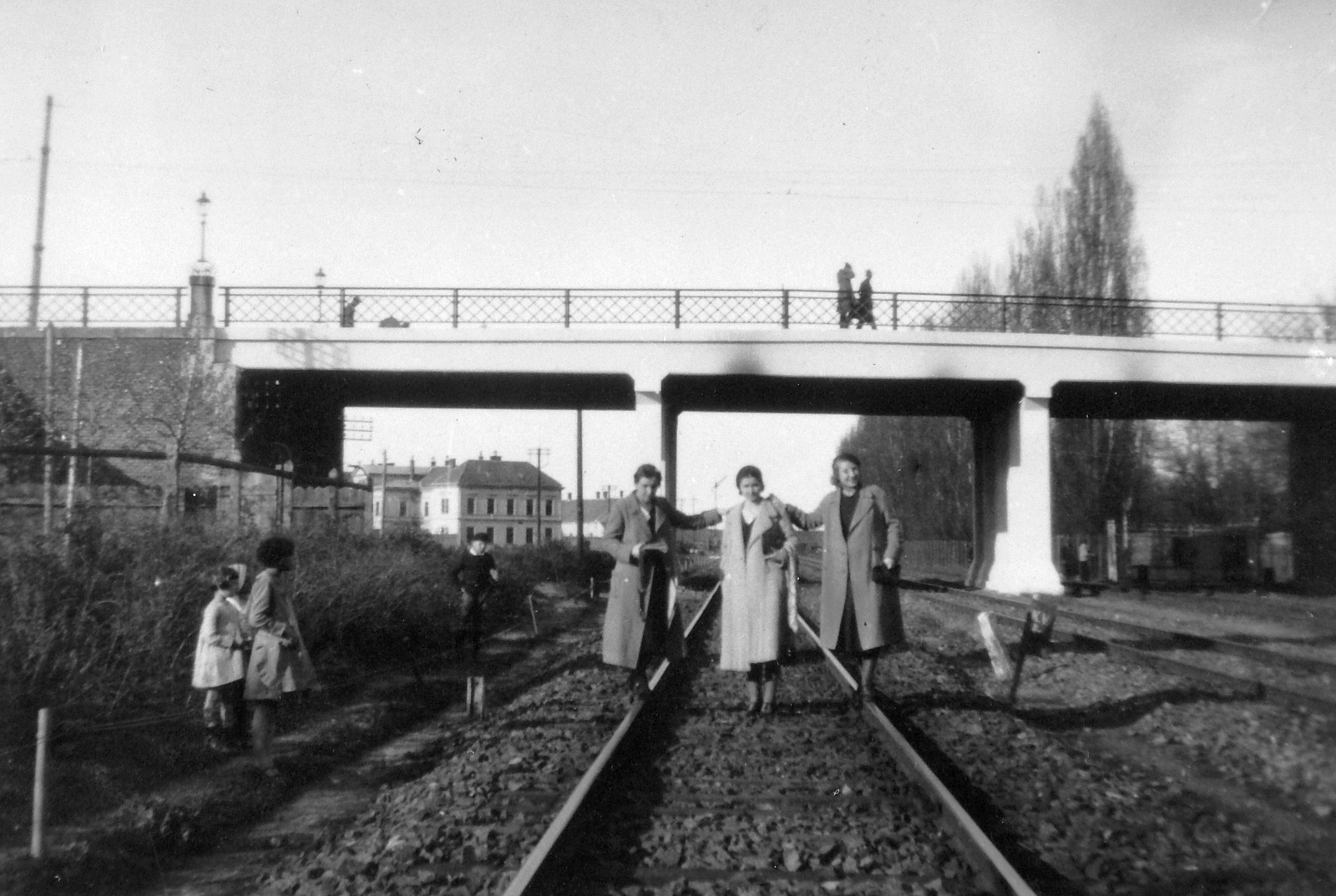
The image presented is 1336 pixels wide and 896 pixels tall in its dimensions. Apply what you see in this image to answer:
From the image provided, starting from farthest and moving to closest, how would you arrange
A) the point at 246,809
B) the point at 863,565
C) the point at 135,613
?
1. the point at 135,613
2. the point at 863,565
3. the point at 246,809

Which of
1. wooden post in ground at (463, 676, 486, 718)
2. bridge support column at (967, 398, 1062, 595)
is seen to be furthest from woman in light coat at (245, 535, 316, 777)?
bridge support column at (967, 398, 1062, 595)

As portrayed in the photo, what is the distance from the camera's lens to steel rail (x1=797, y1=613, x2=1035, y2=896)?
13.8 feet

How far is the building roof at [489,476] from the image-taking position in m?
113

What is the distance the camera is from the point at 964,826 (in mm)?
4832

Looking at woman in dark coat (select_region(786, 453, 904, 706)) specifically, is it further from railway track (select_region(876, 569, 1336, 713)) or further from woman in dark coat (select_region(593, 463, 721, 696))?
railway track (select_region(876, 569, 1336, 713))

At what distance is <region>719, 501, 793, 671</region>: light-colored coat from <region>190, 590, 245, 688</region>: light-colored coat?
128 inches

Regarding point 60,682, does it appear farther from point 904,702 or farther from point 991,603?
point 991,603

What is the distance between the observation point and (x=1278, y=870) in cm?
484

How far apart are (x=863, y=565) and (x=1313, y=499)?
24525 millimetres

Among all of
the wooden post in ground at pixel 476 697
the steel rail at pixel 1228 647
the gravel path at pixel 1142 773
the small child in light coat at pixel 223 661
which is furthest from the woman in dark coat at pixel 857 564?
the steel rail at pixel 1228 647

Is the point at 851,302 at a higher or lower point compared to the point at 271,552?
higher

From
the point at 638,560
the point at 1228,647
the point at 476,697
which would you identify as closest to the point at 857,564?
the point at 638,560

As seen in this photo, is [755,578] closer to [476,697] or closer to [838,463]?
[838,463]

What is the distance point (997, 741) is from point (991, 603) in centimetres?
1469
